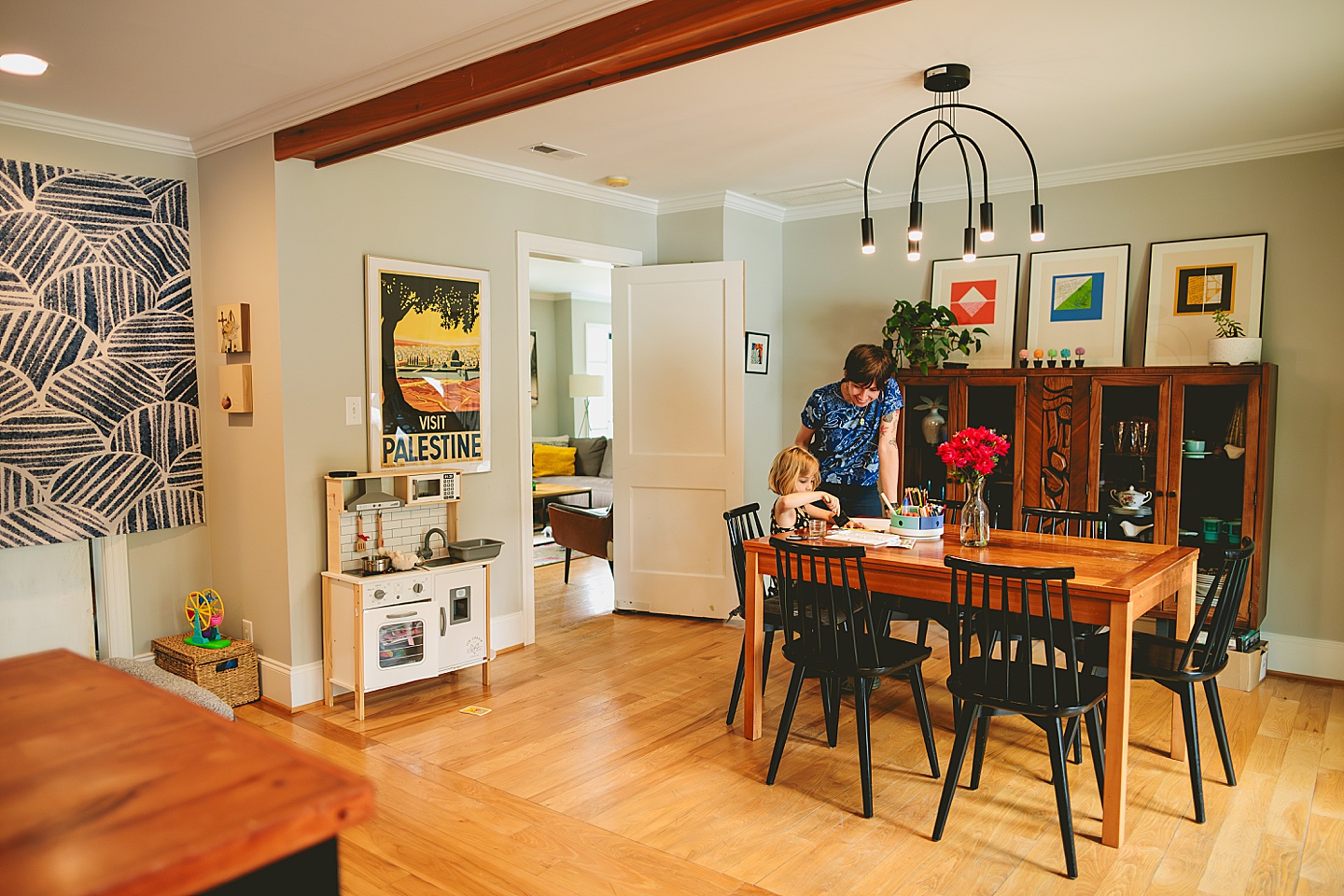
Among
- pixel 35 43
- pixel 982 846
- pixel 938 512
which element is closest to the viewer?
pixel 982 846

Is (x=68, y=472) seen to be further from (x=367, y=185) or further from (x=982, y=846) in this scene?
(x=982, y=846)

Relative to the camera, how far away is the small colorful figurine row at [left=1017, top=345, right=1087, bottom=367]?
15.8 feet

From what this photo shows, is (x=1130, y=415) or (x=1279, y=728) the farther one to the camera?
(x=1130, y=415)

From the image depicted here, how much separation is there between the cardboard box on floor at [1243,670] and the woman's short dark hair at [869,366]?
2.10 m

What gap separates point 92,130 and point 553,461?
19.7 feet

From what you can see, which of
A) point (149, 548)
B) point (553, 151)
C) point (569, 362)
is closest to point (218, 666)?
point (149, 548)

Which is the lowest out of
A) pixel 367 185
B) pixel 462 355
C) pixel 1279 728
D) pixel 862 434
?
pixel 1279 728

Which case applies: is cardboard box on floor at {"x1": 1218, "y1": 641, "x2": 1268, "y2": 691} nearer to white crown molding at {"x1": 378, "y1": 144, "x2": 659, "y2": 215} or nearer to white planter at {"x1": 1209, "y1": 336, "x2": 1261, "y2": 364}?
white planter at {"x1": 1209, "y1": 336, "x2": 1261, "y2": 364}

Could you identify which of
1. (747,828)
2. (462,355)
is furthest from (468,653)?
(747,828)

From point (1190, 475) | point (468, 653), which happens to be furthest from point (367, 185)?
point (1190, 475)

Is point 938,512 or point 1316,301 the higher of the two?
point 1316,301

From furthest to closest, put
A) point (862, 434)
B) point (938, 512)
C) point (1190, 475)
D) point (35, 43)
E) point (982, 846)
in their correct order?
point (1190, 475) → point (862, 434) → point (938, 512) → point (35, 43) → point (982, 846)

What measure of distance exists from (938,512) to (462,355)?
7.90 feet

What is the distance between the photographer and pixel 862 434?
409 cm
